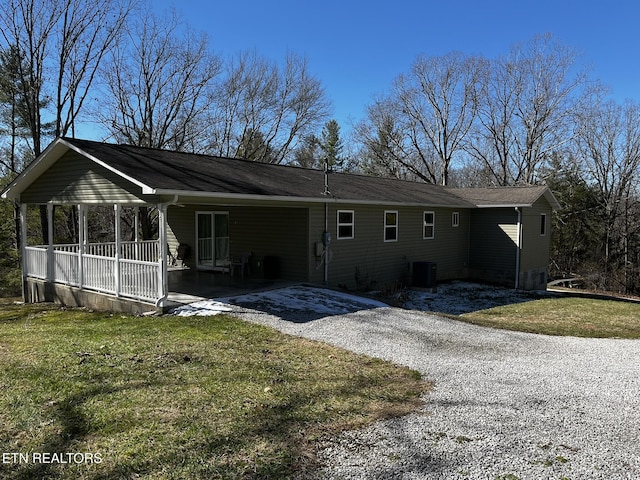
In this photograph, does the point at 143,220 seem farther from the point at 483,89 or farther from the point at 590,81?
the point at 590,81

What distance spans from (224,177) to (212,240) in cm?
417

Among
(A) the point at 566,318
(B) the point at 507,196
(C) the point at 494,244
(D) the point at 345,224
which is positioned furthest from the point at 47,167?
(B) the point at 507,196

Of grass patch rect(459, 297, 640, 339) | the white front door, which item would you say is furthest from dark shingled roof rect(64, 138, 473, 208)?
grass patch rect(459, 297, 640, 339)

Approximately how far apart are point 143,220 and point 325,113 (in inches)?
629

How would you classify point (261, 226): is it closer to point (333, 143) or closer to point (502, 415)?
point (502, 415)

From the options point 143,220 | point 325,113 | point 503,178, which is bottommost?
point 143,220

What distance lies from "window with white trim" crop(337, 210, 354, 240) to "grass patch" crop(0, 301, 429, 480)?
5.90m

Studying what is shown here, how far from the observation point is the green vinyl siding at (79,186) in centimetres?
988

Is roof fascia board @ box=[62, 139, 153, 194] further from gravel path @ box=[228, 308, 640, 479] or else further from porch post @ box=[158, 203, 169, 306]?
gravel path @ box=[228, 308, 640, 479]

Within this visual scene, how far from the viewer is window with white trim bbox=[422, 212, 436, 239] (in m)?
16.5

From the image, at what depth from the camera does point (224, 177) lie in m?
11.2

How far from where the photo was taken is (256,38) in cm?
2795

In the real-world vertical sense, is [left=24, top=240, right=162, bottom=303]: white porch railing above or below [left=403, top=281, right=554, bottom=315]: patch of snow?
above

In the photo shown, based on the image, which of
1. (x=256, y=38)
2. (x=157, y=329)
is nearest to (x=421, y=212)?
(x=157, y=329)
